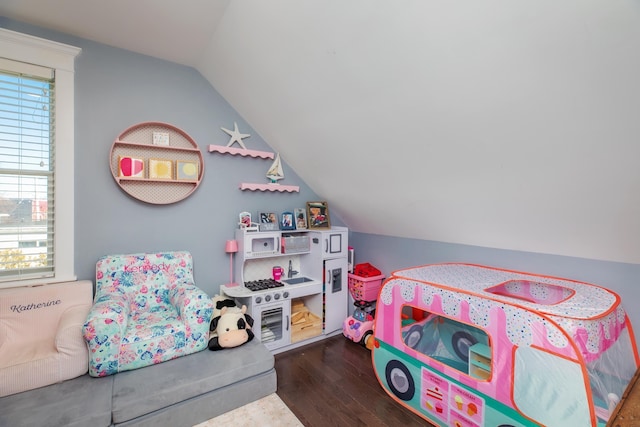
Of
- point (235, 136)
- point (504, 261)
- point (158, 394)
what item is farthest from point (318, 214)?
point (158, 394)

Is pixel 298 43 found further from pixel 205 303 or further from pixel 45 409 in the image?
pixel 45 409

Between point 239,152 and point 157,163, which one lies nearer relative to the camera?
point 157,163

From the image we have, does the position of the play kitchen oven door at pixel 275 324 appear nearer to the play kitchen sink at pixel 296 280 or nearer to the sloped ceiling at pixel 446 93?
the play kitchen sink at pixel 296 280

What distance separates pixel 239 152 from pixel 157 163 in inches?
29.3

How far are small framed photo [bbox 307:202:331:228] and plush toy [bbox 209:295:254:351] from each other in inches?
51.7

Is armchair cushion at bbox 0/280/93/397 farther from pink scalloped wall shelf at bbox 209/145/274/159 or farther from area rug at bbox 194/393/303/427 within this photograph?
pink scalloped wall shelf at bbox 209/145/274/159

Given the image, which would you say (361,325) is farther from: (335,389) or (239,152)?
(239,152)

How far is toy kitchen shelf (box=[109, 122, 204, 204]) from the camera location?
2465mm

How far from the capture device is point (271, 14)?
1.84m

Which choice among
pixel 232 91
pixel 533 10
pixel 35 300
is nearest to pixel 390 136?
pixel 533 10

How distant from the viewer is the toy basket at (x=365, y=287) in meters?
3.18

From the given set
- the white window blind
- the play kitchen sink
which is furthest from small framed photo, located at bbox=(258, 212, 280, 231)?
the white window blind

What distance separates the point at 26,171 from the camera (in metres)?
2.19

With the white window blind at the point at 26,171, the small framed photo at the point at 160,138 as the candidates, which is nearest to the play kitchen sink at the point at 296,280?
the small framed photo at the point at 160,138
